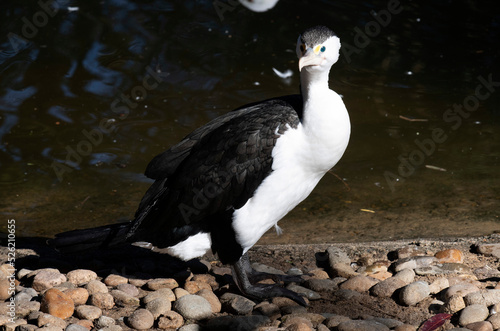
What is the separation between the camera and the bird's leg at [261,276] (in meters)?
3.17

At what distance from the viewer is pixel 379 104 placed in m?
5.45

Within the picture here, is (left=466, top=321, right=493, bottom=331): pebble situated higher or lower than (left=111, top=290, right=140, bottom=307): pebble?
higher

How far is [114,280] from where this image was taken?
10.0ft

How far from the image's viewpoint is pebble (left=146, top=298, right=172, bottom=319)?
2.80 metres

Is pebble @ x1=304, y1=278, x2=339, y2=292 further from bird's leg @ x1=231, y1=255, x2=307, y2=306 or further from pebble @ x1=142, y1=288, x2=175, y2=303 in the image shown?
pebble @ x1=142, y1=288, x2=175, y2=303

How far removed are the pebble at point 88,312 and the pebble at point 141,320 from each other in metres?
0.14

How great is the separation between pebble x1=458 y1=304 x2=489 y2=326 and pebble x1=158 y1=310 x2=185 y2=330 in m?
1.18

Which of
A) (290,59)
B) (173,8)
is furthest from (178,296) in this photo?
(173,8)

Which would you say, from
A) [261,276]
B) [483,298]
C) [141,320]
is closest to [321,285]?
[261,276]

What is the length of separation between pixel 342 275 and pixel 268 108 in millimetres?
899

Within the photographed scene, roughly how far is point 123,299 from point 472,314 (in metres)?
1.51

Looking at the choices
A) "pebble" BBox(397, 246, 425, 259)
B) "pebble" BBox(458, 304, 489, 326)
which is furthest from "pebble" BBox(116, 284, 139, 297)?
"pebble" BBox(458, 304, 489, 326)

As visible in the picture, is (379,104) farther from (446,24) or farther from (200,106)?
(446,24)

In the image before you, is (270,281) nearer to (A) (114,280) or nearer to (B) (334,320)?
(B) (334,320)
